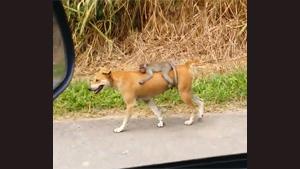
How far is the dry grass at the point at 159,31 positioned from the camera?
12.3ft

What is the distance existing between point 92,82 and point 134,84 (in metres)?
0.24

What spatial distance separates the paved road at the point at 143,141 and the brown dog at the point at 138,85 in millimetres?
103

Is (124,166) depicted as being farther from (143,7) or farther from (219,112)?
(143,7)

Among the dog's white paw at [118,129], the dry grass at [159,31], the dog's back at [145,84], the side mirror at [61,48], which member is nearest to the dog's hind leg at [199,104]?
the dog's back at [145,84]

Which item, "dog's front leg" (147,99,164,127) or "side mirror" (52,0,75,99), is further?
"dog's front leg" (147,99,164,127)

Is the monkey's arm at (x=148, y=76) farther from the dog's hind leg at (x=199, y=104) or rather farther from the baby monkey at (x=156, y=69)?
the dog's hind leg at (x=199, y=104)

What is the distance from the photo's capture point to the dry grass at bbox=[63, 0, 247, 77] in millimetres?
3756

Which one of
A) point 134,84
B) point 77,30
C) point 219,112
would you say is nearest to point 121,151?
point 134,84

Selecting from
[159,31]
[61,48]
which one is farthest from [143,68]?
[61,48]

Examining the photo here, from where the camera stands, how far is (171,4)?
157 inches

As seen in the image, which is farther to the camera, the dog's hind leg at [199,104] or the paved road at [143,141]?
the dog's hind leg at [199,104]

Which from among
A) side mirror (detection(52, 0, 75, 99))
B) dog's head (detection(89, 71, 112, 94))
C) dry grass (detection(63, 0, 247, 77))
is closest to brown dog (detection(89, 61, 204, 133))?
dog's head (detection(89, 71, 112, 94))

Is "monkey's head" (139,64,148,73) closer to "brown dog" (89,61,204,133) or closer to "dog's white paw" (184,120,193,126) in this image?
"brown dog" (89,61,204,133)

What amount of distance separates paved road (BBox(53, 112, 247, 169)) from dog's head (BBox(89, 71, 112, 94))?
0.26 metres
